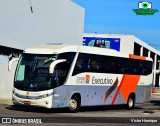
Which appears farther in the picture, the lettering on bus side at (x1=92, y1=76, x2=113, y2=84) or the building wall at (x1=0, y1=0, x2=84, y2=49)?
the building wall at (x1=0, y1=0, x2=84, y2=49)

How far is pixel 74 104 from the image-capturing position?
21.4 m

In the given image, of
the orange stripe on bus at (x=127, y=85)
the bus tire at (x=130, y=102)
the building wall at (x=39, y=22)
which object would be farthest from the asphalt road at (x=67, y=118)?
the building wall at (x=39, y=22)

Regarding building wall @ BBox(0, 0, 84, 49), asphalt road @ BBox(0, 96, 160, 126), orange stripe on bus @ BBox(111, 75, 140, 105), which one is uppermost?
building wall @ BBox(0, 0, 84, 49)

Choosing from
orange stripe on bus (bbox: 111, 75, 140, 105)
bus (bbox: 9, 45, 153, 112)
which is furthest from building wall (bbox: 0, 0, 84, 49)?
orange stripe on bus (bbox: 111, 75, 140, 105)

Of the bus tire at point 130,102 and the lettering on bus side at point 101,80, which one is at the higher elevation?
the lettering on bus side at point 101,80

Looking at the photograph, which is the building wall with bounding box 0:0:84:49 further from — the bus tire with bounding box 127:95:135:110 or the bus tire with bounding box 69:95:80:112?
the bus tire with bounding box 69:95:80:112

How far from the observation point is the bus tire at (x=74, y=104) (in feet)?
69.5

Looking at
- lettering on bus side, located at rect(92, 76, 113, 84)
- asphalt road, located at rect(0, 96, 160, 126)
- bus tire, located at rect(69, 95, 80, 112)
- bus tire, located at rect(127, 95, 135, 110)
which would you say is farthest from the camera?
bus tire, located at rect(127, 95, 135, 110)

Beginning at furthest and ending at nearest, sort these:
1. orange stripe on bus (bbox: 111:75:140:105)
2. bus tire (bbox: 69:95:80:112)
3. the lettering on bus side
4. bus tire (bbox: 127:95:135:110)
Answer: bus tire (bbox: 127:95:135:110), orange stripe on bus (bbox: 111:75:140:105), the lettering on bus side, bus tire (bbox: 69:95:80:112)

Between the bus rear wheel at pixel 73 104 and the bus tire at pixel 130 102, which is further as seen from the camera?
the bus tire at pixel 130 102

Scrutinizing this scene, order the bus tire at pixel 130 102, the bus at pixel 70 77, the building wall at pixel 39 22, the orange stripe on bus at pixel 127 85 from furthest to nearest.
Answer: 1. the building wall at pixel 39 22
2. the bus tire at pixel 130 102
3. the orange stripe on bus at pixel 127 85
4. the bus at pixel 70 77

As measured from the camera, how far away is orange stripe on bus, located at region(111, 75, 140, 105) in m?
25.5

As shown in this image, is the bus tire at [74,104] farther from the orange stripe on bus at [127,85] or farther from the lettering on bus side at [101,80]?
the orange stripe on bus at [127,85]

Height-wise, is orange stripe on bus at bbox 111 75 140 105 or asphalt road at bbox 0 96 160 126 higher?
orange stripe on bus at bbox 111 75 140 105
